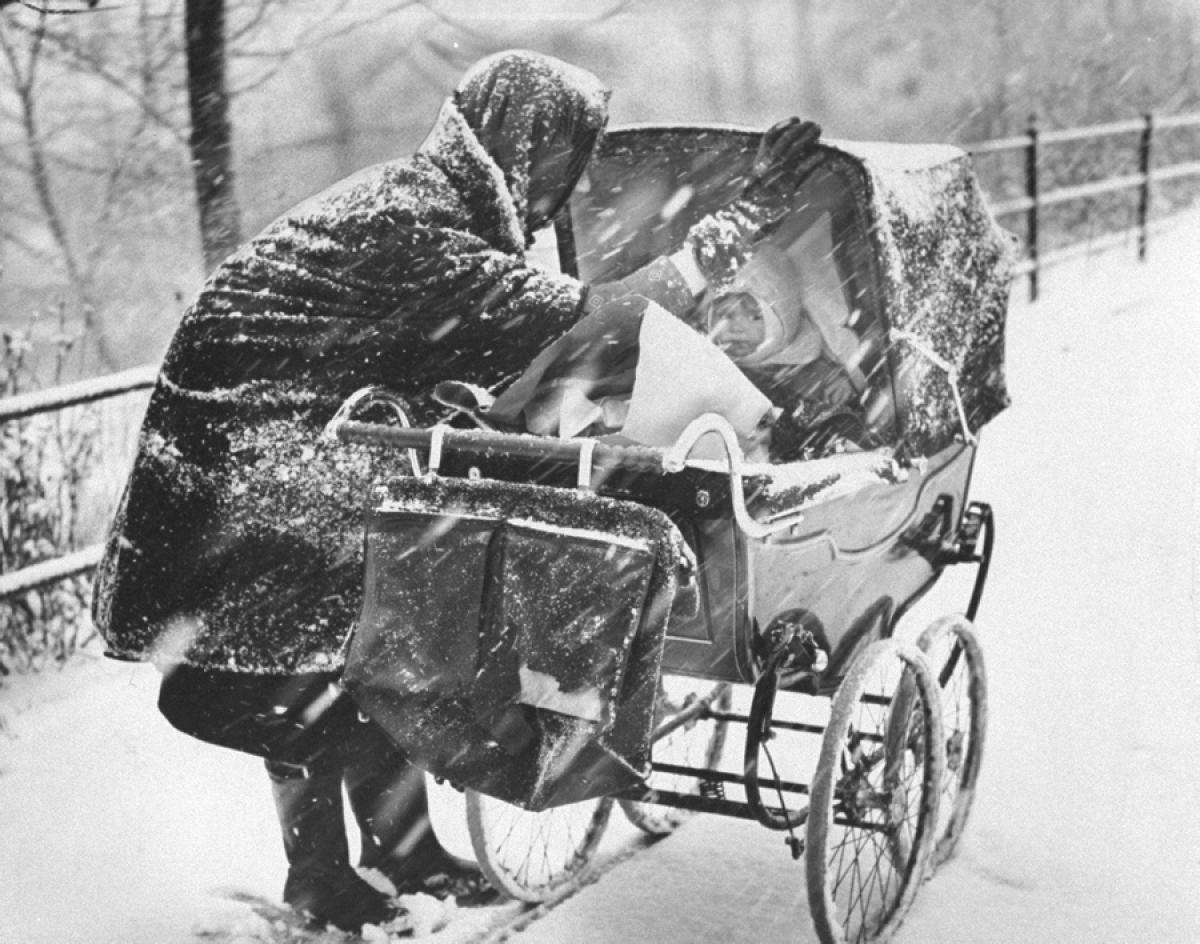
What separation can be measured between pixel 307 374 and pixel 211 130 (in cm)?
302

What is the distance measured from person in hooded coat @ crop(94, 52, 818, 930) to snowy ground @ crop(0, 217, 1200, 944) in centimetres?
77

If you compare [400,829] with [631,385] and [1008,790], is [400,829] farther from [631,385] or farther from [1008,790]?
[1008,790]

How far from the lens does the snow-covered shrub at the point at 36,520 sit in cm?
446

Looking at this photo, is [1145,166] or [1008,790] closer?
[1008,790]

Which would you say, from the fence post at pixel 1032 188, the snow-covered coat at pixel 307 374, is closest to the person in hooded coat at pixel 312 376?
the snow-covered coat at pixel 307 374

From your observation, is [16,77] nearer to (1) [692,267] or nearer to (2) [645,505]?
(1) [692,267]

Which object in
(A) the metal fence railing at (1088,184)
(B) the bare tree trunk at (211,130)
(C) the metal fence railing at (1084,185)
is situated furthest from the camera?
(C) the metal fence railing at (1084,185)

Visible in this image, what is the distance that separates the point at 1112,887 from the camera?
3.18 metres

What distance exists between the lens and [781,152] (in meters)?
3.20

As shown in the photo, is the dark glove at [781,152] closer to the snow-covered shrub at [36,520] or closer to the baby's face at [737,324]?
the baby's face at [737,324]

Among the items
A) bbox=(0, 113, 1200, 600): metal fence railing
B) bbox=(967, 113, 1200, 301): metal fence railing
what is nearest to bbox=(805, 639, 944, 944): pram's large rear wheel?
bbox=(0, 113, 1200, 600): metal fence railing

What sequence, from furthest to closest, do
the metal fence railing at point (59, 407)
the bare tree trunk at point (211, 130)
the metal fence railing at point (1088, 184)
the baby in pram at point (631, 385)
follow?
the metal fence railing at point (1088, 184), the bare tree trunk at point (211, 130), the metal fence railing at point (59, 407), the baby in pram at point (631, 385)

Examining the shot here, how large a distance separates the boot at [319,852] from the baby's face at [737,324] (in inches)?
58.5

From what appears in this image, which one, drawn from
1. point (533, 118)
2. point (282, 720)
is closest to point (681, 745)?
point (282, 720)
